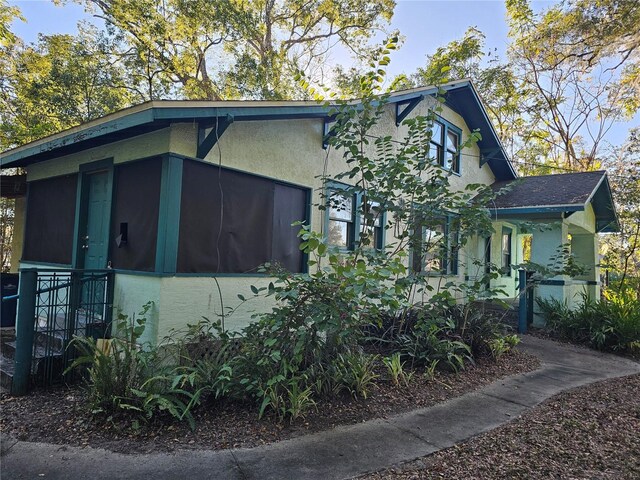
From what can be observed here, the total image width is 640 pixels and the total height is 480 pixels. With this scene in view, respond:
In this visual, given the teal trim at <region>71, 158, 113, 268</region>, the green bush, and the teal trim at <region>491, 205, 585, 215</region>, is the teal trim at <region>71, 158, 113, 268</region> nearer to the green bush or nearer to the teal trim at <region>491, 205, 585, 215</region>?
the green bush

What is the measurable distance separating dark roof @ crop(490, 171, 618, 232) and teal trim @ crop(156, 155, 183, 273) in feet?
20.8

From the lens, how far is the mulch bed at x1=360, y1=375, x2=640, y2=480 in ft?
9.53

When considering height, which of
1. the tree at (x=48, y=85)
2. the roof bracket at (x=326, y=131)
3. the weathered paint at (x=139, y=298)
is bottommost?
the weathered paint at (x=139, y=298)

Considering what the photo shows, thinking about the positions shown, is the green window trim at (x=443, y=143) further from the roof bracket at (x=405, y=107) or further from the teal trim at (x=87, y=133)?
the teal trim at (x=87, y=133)

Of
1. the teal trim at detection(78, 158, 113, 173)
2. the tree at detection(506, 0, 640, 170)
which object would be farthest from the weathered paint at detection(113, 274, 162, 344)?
the tree at detection(506, 0, 640, 170)

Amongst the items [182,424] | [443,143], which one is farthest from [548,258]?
[182,424]

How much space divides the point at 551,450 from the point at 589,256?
991 cm

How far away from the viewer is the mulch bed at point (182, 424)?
3262 millimetres

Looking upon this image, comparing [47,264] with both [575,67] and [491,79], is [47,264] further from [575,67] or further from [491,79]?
[575,67]

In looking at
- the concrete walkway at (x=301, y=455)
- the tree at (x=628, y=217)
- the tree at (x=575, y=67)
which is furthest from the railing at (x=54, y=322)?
the tree at (x=575, y=67)

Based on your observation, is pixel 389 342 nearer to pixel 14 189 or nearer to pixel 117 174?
pixel 117 174

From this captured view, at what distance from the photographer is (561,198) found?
895 cm

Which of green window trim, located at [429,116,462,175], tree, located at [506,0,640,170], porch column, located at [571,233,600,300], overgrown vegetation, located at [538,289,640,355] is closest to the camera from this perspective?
overgrown vegetation, located at [538,289,640,355]

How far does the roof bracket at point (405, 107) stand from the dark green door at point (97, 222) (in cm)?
612
